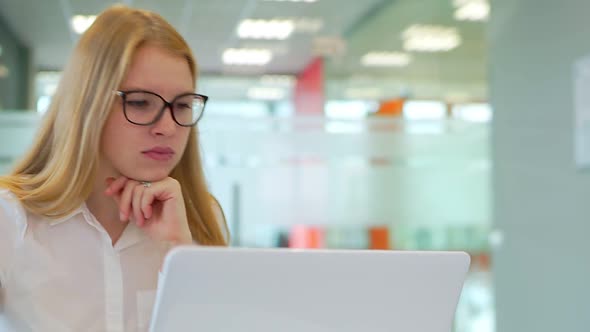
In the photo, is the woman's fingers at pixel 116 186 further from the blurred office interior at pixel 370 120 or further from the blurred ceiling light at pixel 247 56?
the blurred ceiling light at pixel 247 56

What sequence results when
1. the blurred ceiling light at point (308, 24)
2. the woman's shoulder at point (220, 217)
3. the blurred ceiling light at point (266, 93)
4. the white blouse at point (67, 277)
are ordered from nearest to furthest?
1. the white blouse at point (67, 277)
2. the woman's shoulder at point (220, 217)
3. the blurred ceiling light at point (266, 93)
4. the blurred ceiling light at point (308, 24)

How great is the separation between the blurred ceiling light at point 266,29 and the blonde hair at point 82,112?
7.85 feet

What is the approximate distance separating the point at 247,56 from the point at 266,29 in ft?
0.49

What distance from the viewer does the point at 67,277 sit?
1182 mm

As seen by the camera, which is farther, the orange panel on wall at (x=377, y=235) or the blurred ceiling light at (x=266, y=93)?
the orange panel on wall at (x=377, y=235)

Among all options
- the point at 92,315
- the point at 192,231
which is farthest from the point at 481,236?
the point at 92,315

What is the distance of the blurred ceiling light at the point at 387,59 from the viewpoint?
3928 mm

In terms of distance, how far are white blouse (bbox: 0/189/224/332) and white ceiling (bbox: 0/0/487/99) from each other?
94.2 inches

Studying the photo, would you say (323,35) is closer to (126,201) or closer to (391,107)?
(391,107)

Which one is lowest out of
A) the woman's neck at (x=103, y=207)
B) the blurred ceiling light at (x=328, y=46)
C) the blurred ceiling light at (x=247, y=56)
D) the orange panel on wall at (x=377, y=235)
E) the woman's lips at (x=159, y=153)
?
the orange panel on wall at (x=377, y=235)

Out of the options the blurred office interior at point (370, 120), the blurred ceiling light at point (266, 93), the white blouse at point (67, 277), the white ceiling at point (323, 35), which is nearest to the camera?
the white blouse at point (67, 277)

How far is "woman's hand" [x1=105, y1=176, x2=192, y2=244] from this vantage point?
1.21m

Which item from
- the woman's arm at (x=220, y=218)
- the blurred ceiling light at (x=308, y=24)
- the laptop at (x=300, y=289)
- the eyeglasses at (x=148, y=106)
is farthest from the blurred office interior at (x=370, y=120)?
the laptop at (x=300, y=289)

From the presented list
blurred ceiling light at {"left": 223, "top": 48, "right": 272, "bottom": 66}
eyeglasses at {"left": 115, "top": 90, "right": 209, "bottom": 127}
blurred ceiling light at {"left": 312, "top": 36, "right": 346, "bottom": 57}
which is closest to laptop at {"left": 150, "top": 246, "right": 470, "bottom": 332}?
eyeglasses at {"left": 115, "top": 90, "right": 209, "bottom": 127}
